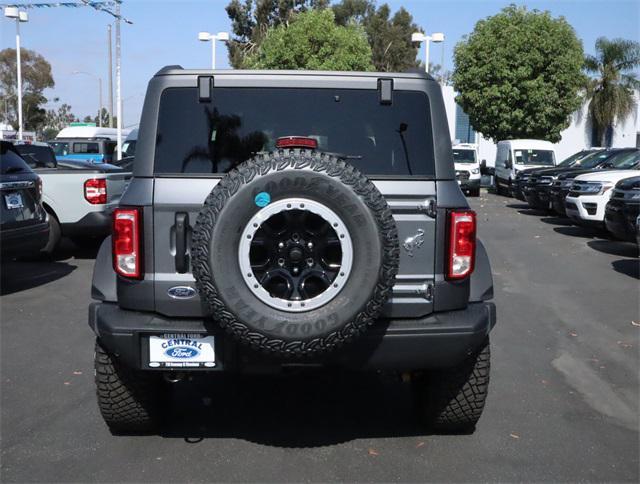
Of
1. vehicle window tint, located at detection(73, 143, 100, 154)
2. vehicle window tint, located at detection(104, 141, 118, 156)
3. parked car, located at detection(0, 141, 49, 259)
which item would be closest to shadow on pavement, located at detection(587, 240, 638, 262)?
parked car, located at detection(0, 141, 49, 259)

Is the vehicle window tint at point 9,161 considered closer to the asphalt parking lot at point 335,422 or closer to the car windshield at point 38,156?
the asphalt parking lot at point 335,422

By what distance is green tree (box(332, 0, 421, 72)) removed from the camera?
56594 mm

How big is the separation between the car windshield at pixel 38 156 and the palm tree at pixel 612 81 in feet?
103

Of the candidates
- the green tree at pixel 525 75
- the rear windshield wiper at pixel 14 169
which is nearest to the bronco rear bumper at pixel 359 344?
the rear windshield wiper at pixel 14 169

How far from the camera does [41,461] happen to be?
3.88 m

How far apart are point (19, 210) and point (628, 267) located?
8235 millimetres

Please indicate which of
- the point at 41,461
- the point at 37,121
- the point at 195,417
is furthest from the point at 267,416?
the point at 37,121

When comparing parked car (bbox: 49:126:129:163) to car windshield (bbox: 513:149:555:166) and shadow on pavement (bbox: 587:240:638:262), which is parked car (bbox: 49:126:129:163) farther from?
shadow on pavement (bbox: 587:240:638:262)

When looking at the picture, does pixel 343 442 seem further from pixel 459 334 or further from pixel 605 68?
pixel 605 68

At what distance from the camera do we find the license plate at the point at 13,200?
8109 mm

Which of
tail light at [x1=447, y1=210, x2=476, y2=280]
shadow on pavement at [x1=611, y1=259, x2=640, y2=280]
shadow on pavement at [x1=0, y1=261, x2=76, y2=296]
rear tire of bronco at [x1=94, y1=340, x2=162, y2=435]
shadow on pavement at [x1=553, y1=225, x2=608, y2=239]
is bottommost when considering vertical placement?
shadow on pavement at [x1=0, y1=261, x2=76, y2=296]

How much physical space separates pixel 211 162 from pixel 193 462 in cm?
159

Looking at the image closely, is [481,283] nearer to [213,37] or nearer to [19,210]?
[19,210]

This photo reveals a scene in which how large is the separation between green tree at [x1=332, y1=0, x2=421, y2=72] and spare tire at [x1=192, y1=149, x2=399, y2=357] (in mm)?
54486
